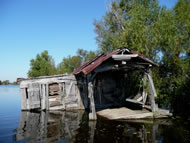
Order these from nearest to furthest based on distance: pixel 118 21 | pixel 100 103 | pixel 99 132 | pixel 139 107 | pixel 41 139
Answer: pixel 41 139 → pixel 99 132 → pixel 139 107 → pixel 100 103 → pixel 118 21

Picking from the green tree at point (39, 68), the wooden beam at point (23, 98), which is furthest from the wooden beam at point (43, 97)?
the green tree at point (39, 68)

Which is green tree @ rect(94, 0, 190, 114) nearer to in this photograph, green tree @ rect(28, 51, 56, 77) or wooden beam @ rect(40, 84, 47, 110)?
wooden beam @ rect(40, 84, 47, 110)

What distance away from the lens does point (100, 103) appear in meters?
14.6

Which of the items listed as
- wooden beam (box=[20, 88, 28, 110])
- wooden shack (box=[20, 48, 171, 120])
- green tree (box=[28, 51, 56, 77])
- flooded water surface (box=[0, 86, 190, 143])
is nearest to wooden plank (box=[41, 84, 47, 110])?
wooden shack (box=[20, 48, 171, 120])

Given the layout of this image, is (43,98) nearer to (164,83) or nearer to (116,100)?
(116,100)

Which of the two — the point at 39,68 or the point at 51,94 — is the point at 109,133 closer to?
the point at 51,94

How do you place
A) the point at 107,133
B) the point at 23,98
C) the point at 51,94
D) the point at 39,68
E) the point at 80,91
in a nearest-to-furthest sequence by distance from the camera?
the point at 107,133
the point at 23,98
the point at 51,94
the point at 80,91
the point at 39,68

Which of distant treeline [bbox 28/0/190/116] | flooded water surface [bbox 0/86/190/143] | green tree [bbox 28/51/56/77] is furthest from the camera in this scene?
green tree [bbox 28/51/56/77]

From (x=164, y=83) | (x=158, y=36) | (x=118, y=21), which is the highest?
(x=118, y=21)

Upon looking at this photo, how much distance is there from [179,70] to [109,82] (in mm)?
6261

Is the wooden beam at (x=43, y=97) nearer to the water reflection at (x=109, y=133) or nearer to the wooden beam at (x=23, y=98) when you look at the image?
the wooden beam at (x=23, y=98)

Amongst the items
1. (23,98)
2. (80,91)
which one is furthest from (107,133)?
(23,98)

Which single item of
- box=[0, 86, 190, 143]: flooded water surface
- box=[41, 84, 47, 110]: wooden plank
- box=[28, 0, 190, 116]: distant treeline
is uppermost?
box=[28, 0, 190, 116]: distant treeline

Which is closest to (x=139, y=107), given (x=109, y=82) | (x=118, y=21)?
(x=109, y=82)
